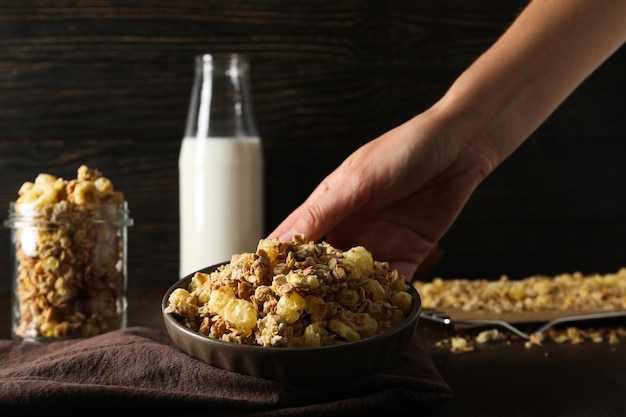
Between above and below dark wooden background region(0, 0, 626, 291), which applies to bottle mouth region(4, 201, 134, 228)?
below

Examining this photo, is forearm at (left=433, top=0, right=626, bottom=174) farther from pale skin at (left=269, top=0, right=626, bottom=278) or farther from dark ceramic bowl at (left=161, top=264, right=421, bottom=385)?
dark ceramic bowl at (left=161, top=264, right=421, bottom=385)

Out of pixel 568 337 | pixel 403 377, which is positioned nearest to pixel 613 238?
pixel 568 337

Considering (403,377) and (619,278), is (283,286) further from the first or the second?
(619,278)

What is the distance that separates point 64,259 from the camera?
3.14 ft

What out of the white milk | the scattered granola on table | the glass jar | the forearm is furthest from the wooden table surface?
the white milk

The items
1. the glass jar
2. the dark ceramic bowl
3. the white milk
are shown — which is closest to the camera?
the dark ceramic bowl

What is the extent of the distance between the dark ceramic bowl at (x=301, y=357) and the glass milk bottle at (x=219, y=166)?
72 cm

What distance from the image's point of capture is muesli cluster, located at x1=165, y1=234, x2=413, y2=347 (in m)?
0.66

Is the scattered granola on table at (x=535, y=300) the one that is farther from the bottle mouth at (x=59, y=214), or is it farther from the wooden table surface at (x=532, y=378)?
the bottle mouth at (x=59, y=214)

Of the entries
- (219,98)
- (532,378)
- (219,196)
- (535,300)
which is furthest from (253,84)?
(532,378)

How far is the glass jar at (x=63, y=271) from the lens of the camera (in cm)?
Result: 95

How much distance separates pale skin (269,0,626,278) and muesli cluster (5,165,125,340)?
11.4 inches

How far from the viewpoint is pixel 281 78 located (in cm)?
162

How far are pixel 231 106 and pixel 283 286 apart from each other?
80cm
